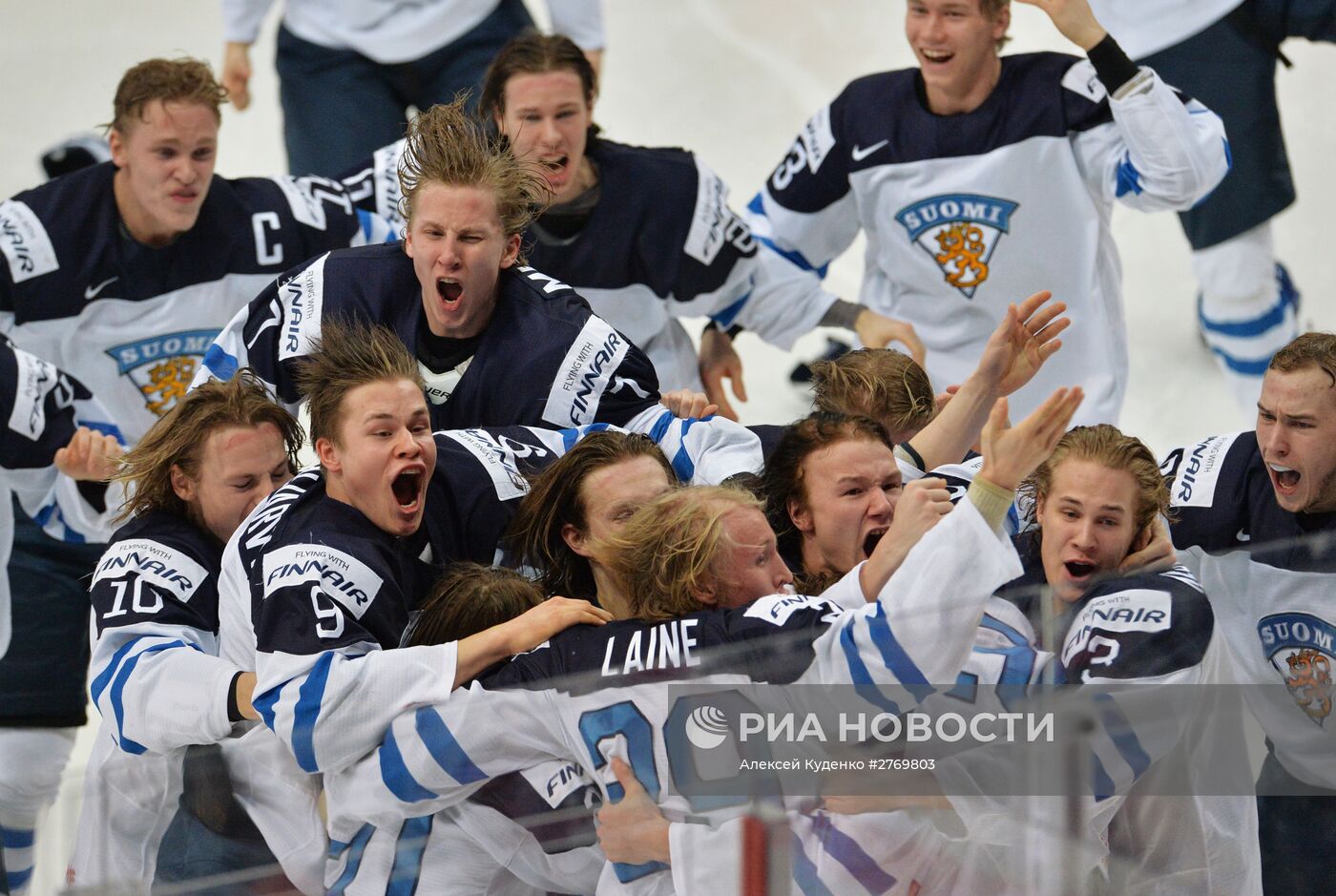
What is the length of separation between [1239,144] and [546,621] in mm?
3299

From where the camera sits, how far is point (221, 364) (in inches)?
135

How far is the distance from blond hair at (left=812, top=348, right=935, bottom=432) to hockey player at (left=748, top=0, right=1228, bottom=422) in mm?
939

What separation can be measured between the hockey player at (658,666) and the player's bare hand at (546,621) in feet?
0.06

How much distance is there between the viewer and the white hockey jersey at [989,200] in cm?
414

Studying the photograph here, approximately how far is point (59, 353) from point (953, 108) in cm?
190

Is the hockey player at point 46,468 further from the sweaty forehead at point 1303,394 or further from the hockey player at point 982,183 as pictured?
the sweaty forehead at point 1303,394

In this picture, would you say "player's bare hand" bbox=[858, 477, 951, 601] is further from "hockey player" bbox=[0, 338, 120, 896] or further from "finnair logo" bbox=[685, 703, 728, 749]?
"hockey player" bbox=[0, 338, 120, 896]

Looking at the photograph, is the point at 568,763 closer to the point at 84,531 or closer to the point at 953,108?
the point at 84,531

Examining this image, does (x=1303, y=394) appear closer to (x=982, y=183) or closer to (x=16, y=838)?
(x=982, y=183)

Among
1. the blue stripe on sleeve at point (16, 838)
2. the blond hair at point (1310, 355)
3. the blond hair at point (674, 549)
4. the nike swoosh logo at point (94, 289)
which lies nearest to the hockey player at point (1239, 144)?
the blond hair at point (1310, 355)

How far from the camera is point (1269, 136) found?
5160 mm

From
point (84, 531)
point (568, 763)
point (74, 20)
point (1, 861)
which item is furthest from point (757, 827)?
point (74, 20)

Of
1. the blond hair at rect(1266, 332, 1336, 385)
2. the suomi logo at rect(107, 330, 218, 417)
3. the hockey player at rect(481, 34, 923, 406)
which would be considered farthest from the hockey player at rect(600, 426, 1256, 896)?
the suomi logo at rect(107, 330, 218, 417)

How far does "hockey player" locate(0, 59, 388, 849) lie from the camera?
4062 mm
